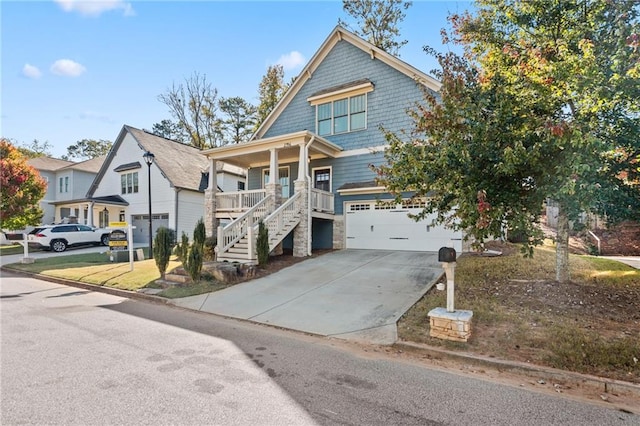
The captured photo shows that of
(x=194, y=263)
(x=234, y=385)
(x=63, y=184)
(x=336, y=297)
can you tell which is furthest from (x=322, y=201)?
(x=63, y=184)

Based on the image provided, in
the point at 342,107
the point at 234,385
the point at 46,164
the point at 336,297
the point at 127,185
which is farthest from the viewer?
the point at 46,164

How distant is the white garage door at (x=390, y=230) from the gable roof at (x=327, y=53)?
5025 mm

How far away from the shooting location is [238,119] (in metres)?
33.7

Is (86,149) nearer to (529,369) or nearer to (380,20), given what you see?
(380,20)

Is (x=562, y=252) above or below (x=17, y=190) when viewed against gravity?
below

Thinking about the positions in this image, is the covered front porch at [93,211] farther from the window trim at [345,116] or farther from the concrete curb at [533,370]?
the concrete curb at [533,370]

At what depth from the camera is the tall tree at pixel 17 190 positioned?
20297 mm

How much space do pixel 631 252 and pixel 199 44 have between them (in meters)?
23.2

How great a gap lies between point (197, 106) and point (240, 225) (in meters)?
24.7

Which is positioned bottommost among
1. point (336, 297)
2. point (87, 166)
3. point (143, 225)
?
point (336, 297)

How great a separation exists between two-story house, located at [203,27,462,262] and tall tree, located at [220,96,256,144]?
18.5 meters

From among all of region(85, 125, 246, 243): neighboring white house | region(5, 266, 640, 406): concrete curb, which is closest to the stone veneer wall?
region(5, 266, 640, 406): concrete curb

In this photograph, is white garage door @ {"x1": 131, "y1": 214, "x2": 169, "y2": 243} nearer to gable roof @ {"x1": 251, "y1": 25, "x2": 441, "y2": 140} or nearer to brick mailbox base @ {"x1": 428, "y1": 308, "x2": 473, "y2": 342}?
gable roof @ {"x1": 251, "y1": 25, "x2": 441, "y2": 140}

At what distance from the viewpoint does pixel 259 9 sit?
10.9 metres
